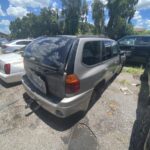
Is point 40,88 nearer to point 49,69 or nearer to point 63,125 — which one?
point 49,69

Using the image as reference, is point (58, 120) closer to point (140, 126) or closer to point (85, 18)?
point (140, 126)

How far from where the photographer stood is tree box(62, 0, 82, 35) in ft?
107

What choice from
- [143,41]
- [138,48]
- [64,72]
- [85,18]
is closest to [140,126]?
[64,72]

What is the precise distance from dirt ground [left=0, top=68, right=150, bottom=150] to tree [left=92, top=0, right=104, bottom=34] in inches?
1204

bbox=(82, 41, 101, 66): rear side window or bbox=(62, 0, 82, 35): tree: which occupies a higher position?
bbox=(62, 0, 82, 35): tree

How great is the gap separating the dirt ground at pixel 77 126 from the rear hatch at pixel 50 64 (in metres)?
0.78

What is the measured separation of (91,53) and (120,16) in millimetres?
30939

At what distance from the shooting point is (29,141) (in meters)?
2.84

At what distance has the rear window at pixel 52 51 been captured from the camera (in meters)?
2.75

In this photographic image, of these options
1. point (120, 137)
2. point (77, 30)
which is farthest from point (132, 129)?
point (77, 30)

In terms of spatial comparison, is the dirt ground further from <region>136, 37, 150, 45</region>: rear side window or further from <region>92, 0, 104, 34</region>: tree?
<region>92, 0, 104, 34</region>: tree

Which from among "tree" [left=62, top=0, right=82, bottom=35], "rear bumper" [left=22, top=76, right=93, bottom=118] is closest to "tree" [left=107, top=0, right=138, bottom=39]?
"tree" [left=62, top=0, right=82, bottom=35]

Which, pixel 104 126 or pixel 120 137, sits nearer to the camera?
pixel 120 137

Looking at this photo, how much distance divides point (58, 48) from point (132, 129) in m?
2.34
